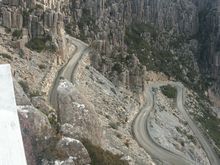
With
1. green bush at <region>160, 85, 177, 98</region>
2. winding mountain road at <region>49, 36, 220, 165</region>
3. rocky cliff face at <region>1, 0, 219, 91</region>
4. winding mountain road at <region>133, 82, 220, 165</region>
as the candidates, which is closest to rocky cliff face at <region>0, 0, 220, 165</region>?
rocky cliff face at <region>1, 0, 219, 91</region>

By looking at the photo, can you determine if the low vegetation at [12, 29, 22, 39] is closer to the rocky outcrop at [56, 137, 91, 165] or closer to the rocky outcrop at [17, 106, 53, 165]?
the rocky outcrop at [17, 106, 53, 165]

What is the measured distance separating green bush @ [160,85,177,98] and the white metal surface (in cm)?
6945

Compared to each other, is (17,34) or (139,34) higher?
(17,34)

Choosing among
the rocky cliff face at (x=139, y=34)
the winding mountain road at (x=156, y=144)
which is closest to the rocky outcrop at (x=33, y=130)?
the winding mountain road at (x=156, y=144)

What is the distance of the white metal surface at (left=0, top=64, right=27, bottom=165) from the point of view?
62.0 feet

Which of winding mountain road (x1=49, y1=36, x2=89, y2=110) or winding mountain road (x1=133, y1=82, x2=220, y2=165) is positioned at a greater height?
winding mountain road (x1=49, y1=36, x2=89, y2=110)

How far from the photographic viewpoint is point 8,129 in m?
19.3

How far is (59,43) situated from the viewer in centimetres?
6141

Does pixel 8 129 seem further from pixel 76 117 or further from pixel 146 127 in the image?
pixel 146 127

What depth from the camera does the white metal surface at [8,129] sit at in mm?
18906

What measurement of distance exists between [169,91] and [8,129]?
73349 millimetres

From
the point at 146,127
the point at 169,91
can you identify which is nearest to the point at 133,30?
the point at 169,91

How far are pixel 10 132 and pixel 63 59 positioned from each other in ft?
140

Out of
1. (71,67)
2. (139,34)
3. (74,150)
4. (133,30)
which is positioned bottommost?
(139,34)
